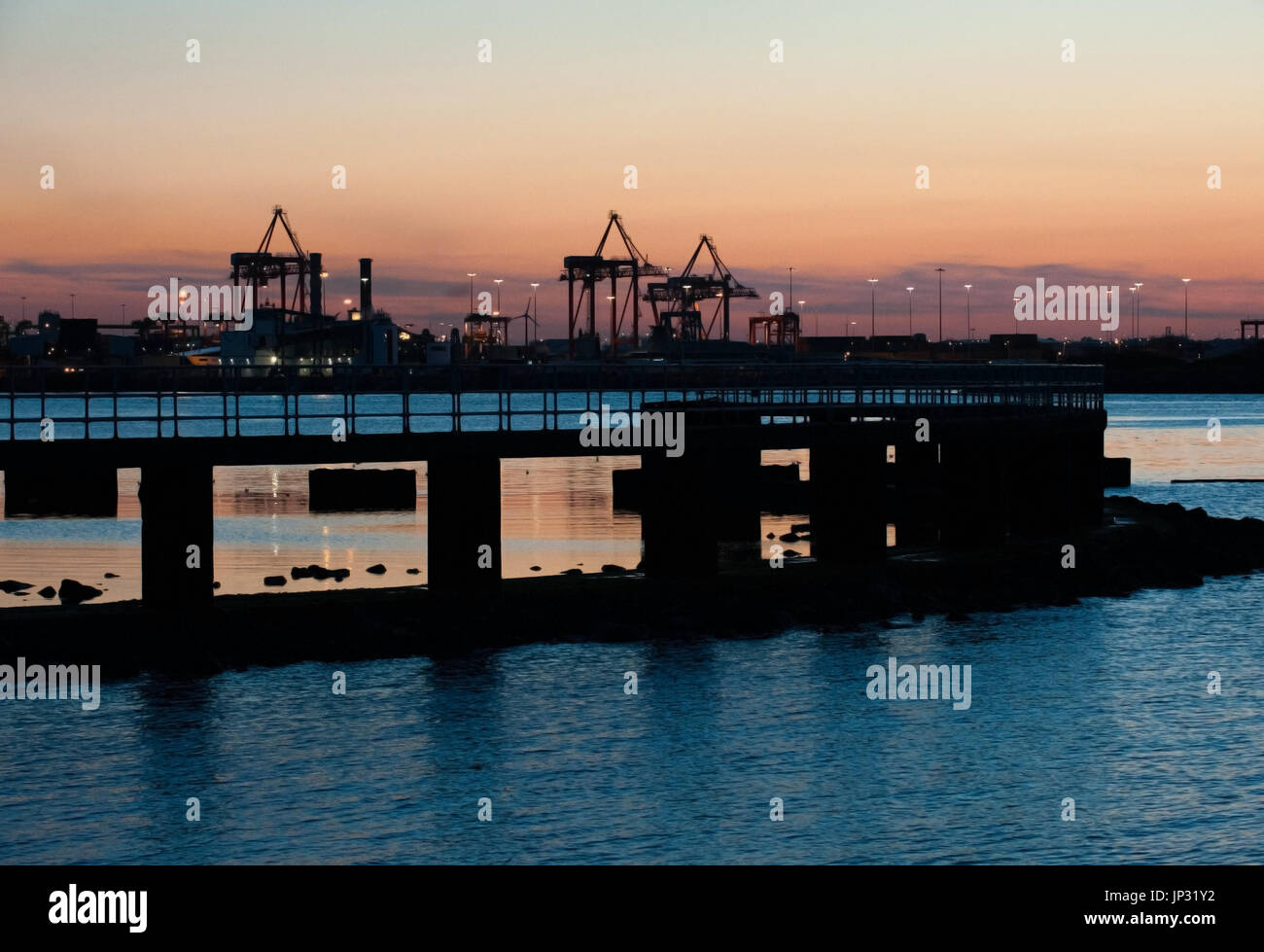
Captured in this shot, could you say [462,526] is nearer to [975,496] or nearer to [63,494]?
[975,496]

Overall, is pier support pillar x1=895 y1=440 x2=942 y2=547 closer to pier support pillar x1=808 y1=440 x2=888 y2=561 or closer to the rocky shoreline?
the rocky shoreline

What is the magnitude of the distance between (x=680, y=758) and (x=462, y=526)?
1008 cm

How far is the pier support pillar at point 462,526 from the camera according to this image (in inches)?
1350

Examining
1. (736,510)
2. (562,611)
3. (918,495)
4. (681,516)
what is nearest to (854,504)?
(681,516)

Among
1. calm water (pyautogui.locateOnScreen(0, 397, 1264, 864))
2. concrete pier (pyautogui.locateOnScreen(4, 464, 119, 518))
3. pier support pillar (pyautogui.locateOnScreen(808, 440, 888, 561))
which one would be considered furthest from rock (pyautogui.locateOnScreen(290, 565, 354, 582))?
concrete pier (pyautogui.locateOnScreen(4, 464, 119, 518))

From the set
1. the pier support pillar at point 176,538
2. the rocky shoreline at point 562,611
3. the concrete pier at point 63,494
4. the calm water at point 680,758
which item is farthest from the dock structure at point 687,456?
the concrete pier at point 63,494

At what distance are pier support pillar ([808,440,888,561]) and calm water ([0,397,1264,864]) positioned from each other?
3.22 metres

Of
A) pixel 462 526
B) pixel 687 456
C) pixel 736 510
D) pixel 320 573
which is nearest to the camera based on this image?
pixel 462 526

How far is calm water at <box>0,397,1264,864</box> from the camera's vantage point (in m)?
21.6

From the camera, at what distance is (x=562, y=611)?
34.5 metres

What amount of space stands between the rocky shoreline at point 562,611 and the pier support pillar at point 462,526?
513 millimetres
